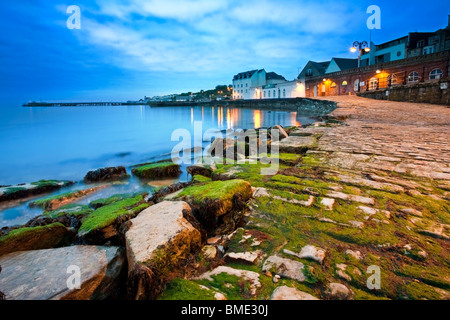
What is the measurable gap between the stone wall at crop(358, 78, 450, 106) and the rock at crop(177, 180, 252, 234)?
20137mm

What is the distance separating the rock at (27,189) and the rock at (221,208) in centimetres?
562

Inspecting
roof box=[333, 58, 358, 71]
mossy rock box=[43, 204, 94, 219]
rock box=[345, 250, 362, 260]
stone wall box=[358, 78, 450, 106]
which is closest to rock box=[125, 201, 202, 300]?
rock box=[345, 250, 362, 260]

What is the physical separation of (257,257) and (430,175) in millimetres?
3156

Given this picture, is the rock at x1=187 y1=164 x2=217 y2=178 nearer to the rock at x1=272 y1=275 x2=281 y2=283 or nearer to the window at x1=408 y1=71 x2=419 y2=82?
the rock at x1=272 y1=275 x2=281 y2=283

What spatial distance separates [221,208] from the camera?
102 inches

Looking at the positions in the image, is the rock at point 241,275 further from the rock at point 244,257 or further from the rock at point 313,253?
the rock at point 313,253

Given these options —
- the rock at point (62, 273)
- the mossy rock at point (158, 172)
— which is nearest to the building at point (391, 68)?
the mossy rock at point (158, 172)

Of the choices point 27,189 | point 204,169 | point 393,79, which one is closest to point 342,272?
point 204,169

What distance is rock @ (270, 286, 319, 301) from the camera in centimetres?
147

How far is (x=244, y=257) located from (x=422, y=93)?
2273cm

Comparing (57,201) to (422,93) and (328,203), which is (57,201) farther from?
(422,93)

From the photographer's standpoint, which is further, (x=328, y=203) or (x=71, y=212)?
(x=71, y=212)

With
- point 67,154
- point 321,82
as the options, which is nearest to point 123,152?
point 67,154

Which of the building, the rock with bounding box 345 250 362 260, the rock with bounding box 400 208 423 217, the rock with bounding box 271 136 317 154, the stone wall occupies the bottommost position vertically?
the rock with bounding box 345 250 362 260
